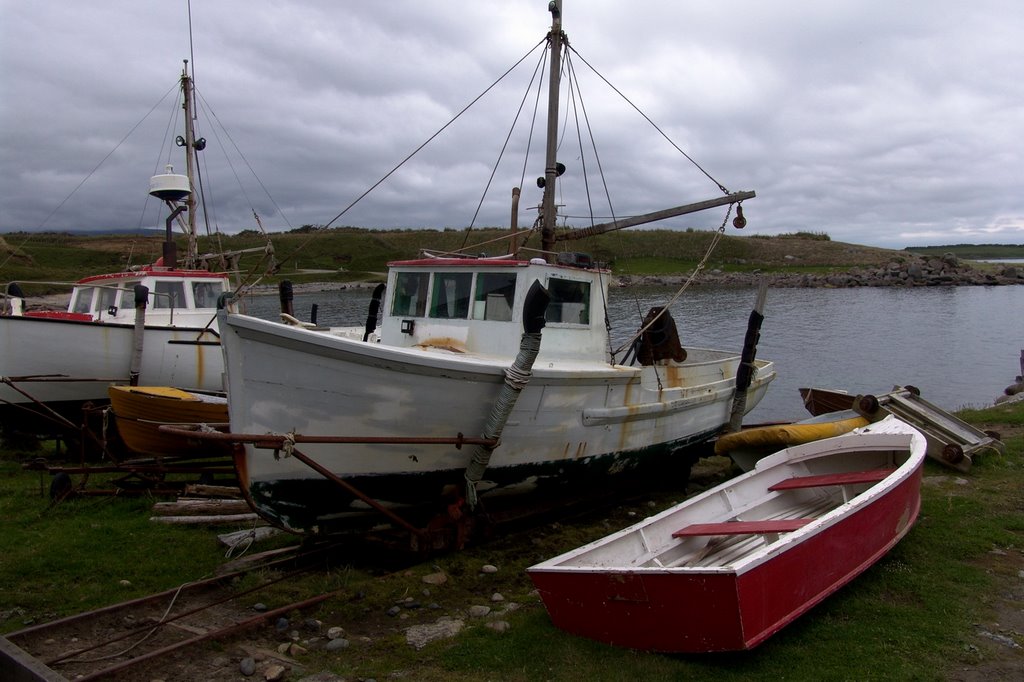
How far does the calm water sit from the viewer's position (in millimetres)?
21656

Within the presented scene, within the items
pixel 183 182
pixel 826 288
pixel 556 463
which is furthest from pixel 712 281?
pixel 556 463

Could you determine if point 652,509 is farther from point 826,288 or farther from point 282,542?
point 826,288

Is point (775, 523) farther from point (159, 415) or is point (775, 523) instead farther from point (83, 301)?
point (83, 301)

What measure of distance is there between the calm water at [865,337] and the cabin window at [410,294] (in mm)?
3205

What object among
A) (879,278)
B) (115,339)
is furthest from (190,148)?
(879,278)

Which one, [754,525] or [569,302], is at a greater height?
[569,302]

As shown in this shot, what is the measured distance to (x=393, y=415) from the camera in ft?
22.2

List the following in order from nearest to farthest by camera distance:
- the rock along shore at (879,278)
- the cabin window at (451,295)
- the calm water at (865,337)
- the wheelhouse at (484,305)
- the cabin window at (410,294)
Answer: the wheelhouse at (484,305) → the cabin window at (451,295) → the cabin window at (410,294) → the calm water at (865,337) → the rock along shore at (879,278)

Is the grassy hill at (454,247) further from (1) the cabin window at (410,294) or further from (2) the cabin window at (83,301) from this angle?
(1) the cabin window at (410,294)

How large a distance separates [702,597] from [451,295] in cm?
505

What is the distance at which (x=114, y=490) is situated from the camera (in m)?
9.82

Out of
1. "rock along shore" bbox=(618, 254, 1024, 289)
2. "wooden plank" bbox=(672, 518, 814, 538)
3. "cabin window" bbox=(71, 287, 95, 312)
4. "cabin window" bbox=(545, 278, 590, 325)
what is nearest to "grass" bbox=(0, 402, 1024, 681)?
"wooden plank" bbox=(672, 518, 814, 538)

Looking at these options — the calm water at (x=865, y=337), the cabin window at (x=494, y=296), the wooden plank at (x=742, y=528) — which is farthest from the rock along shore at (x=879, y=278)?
the wooden plank at (x=742, y=528)

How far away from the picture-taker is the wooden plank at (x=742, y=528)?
602 cm
